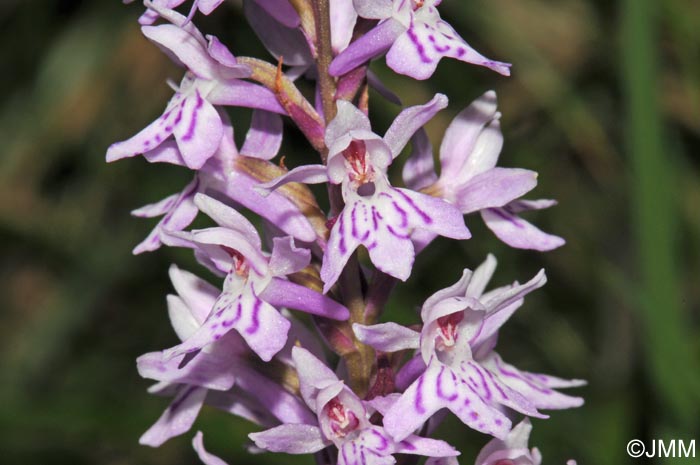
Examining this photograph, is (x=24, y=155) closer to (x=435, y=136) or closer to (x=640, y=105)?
(x=435, y=136)

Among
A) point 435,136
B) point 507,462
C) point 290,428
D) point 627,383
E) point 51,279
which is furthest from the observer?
point 51,279

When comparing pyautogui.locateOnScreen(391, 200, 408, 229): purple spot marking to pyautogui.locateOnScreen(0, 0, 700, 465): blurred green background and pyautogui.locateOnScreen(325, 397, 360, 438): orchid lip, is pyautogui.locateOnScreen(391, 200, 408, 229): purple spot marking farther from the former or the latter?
pyautogui.locateOnScreen(0, 0, 700, 465): blurred green background

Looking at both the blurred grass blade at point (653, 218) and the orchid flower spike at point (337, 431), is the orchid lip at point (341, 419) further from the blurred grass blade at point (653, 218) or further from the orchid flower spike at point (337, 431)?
the blurred grass blade at point (653, 218)

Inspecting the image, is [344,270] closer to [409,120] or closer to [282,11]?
[409,120]

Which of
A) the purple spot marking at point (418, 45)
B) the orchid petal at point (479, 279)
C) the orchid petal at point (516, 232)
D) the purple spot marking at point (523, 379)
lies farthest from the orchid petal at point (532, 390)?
the purple spot marking at point (418, 45)

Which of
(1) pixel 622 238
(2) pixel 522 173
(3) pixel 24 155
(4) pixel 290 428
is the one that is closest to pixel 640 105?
(2) pixel 522 173

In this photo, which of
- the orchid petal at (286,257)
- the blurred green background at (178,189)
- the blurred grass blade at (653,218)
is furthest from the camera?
the blurred green background at (178,189)
